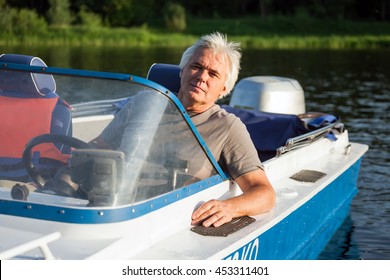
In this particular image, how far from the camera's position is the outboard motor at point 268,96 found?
7746mm

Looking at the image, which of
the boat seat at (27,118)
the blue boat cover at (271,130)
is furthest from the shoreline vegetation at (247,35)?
the boat seat at (27,118)

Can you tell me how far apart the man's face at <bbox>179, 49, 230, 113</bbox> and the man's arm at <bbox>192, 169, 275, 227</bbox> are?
18.5 inches

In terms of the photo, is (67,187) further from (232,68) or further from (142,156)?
(232,68)

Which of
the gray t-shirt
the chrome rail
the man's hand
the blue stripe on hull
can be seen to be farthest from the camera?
the chrome rail

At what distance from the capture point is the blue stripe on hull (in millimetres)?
4691

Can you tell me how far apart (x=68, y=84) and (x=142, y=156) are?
22.0 inches

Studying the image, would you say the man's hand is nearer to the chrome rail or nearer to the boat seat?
the boat seat

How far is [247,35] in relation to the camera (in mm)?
37750

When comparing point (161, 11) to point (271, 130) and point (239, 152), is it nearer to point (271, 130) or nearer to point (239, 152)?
point (271, 130)

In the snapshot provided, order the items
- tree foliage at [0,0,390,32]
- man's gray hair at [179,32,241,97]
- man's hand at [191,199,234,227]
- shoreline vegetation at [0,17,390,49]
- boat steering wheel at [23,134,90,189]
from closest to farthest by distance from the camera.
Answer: boat steering wheel at [23,134,90,189]
man's hand at [191,199,234,227]
man's gray hair at [179,32,241,97]
tree foliage at [0,0,390,32]
shoreline vegetation at [0,17,390,49]

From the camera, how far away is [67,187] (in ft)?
12.2

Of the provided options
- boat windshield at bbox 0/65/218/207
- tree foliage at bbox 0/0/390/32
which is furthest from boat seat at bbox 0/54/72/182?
tree foliage at bbox 0/0/390/32

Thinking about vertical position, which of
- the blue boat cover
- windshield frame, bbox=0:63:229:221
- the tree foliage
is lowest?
the tree foliage

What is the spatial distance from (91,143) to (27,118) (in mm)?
380
